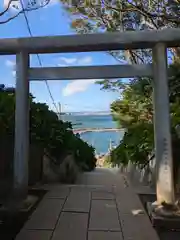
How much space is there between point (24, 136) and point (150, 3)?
6.61m

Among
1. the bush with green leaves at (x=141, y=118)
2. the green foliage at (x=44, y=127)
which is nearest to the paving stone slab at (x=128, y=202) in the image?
the bush with green leaves at (x=141, y=118)

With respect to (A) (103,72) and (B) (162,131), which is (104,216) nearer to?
(B) (162,131)

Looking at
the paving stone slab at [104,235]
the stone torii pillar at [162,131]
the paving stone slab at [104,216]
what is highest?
the stone torii pillar at [162,131]

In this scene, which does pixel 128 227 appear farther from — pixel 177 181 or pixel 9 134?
pixel 9 134

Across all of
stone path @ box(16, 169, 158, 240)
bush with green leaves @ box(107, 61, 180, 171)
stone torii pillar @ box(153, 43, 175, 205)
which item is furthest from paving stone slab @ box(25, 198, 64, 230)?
bush with green leaves @ box(107, 61, 180, 171)

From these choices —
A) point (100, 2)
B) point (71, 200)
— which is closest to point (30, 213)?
point (71, 200)

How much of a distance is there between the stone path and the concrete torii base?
103mm

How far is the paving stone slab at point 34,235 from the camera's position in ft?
13.0

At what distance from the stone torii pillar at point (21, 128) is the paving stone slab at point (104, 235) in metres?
1.56

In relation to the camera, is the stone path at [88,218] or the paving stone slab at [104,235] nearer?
the paving stone slab at [104,235]

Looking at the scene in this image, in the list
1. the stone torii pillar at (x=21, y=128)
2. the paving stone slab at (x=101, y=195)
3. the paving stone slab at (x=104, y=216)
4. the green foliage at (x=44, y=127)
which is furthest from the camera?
the green foliage at (x=44, y=127)

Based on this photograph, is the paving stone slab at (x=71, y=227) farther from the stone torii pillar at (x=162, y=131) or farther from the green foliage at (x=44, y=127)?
the green foliage at (x=44, y=127)

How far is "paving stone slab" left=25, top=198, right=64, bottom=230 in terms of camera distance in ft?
14.4

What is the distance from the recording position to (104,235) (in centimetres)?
407
